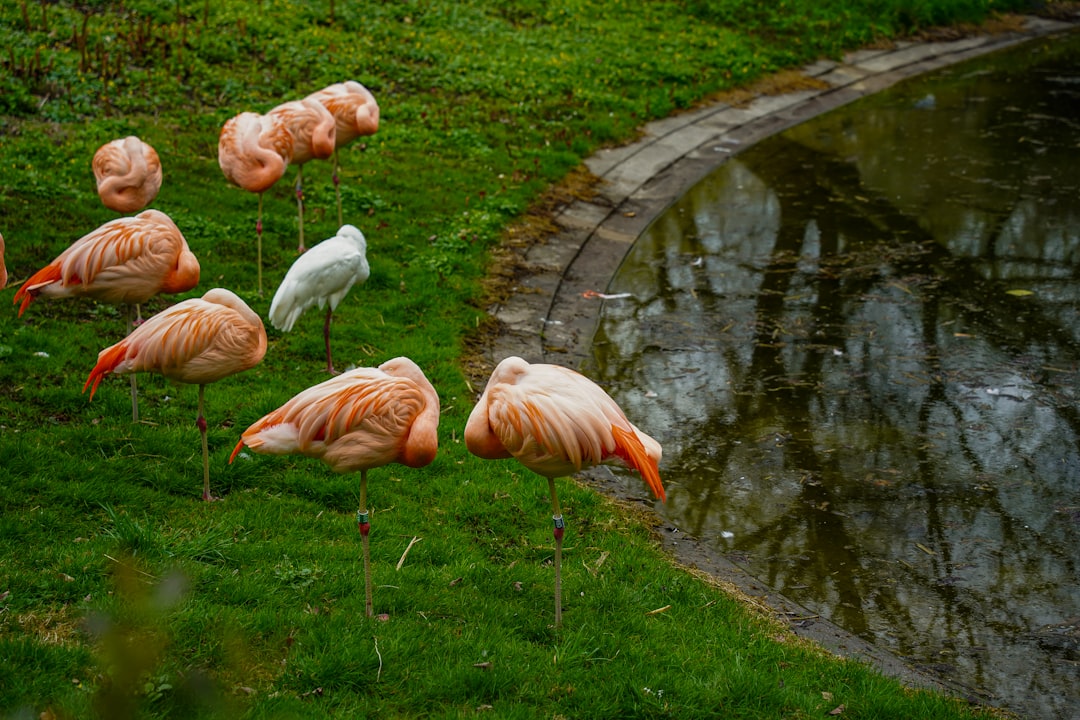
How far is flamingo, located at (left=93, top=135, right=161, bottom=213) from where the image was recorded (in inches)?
286

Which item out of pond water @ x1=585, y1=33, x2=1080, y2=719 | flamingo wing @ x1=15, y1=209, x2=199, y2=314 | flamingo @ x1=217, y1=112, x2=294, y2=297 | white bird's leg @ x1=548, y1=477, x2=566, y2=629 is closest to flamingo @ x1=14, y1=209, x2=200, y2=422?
flamingo wing @ x1=15, y1=209, x2=199, y2=314

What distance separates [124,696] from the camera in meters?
1.52

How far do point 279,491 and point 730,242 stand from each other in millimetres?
6032

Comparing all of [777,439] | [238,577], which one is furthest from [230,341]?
[777,439]

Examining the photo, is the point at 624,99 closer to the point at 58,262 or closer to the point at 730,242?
the point at 730,242

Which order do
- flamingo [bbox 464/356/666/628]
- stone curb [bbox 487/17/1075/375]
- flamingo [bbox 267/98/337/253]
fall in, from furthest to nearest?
1. stone curb [bbox 487/17/1075/375]
2. flamingo [bbox 267/98/337/253]
3. flamingo [bbox 464/356/666/628]

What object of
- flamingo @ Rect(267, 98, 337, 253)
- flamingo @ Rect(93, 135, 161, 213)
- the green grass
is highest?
flamingo @ Rect(267, 98, 337, 253)

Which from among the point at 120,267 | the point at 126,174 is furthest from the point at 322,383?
the point at 126,174

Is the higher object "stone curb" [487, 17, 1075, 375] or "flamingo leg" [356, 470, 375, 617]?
"stone curb" [487, 17, 1075, 375]

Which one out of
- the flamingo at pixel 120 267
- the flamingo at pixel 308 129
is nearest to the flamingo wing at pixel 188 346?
the flamingo at pixel 120 267

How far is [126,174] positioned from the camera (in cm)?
729

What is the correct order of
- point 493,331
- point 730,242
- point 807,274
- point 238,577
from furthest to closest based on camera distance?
1. point 730,242
2. point 807,274
3. point 493,331
4. point 238,577

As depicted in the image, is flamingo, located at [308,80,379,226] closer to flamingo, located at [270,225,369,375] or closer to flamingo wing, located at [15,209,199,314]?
flamingo, located at [270,225,369,375]

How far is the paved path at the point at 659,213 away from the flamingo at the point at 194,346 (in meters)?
2.34
